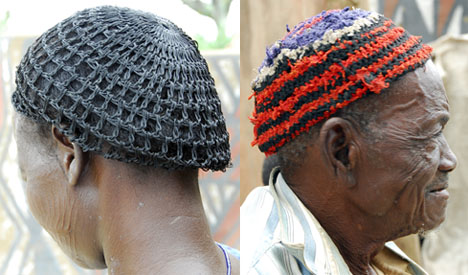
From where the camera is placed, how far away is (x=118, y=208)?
70.9 inches

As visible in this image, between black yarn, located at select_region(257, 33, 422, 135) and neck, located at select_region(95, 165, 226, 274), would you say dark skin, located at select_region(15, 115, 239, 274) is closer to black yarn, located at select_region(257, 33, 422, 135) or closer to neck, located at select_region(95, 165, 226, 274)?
neck, located at select_region(95, 165, 226, 274)

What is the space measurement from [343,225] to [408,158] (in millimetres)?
312

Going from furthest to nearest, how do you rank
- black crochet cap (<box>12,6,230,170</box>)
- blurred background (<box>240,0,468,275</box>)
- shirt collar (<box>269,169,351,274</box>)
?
blurred background (<box>240,0,468,275</box>)
shirt collar (<box>269,169,351,274</box>)
black crochet cap (<box>12,6,230,170</box>)

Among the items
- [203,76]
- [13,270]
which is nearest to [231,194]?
[13,270]

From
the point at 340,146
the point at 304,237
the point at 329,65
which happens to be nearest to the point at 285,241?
the point at 304,237

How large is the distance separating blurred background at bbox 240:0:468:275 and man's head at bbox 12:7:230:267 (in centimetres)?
50

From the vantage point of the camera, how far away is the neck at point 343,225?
1962mm

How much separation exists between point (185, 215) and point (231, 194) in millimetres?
3430

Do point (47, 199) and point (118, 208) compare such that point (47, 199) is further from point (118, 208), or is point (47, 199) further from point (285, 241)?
point (285, 241)

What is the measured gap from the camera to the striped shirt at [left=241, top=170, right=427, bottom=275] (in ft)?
5.99

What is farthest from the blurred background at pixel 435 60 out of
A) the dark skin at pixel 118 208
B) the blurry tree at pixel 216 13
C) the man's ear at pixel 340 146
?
the blurry tree at pixel 216 13

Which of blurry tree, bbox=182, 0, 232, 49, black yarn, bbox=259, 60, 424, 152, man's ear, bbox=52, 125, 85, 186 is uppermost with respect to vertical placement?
black yarn, bbox=259, 60, 424, 152

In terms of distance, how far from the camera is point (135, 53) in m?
1.77

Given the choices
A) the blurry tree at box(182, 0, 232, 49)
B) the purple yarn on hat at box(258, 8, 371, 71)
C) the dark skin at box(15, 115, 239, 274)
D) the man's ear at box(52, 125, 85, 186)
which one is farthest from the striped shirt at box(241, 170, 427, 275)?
the blurry tree at box(182, 0, 232, 49)
